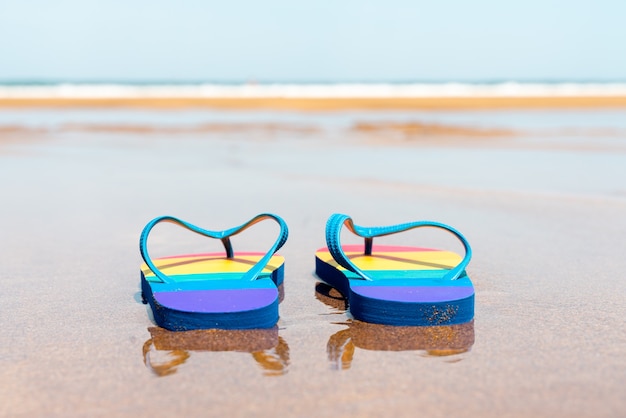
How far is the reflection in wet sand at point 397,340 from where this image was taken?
2344 mm

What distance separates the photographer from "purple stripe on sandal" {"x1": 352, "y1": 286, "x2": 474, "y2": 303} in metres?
2.61

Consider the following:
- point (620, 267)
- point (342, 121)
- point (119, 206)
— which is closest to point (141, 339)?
point (620, 267)

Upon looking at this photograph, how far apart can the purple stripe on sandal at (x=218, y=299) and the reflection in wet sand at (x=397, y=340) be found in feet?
1.01

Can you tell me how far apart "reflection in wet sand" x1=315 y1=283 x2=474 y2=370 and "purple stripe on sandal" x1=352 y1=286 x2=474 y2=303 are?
10 centimetres

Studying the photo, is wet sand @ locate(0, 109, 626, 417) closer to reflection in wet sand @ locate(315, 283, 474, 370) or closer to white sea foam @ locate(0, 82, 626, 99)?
reflection in wet sand @ locate(315, 283, 474, 370)

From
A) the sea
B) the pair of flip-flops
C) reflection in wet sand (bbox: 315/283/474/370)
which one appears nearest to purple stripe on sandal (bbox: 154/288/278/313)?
the pair of flip-flops

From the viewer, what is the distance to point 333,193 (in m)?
6.07

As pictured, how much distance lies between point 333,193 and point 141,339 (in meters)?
3.71

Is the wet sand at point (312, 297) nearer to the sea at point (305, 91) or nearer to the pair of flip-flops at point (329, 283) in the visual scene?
the pair of flip-flops at point (329, 283)

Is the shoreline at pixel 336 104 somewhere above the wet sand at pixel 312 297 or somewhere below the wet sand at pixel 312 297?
below

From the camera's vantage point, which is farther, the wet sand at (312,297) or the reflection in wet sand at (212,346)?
the reflection in wet sand at (212,346)

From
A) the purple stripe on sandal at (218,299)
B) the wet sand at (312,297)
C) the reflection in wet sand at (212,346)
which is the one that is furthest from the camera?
the purple stripe on sandal at (218,299)

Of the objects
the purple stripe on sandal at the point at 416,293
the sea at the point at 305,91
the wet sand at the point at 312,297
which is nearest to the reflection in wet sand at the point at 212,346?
the wet sand at the point at 312,297

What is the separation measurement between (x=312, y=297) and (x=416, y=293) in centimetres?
57
